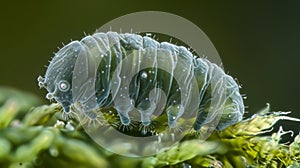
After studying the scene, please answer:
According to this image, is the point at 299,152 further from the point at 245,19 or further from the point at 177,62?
the point at 245,19

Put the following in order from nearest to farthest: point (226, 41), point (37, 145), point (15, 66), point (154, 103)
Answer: point (37, 145) < point (154, 103) < point (15, 66) < point (226, 41)

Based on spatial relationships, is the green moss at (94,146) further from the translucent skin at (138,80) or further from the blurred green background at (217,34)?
the blurred green background at (217,34)

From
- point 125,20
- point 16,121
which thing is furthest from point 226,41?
point 16,121

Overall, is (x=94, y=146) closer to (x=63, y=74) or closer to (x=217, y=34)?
(x=63, y=74)

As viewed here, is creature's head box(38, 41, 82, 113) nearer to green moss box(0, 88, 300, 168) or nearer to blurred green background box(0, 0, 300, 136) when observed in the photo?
green moss box(0, 88, 300, 168)

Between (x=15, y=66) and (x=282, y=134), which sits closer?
(x=282, y=134)

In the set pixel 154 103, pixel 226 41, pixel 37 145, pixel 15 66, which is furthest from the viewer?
pixel 226 41

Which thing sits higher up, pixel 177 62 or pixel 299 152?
pixel 177 62
